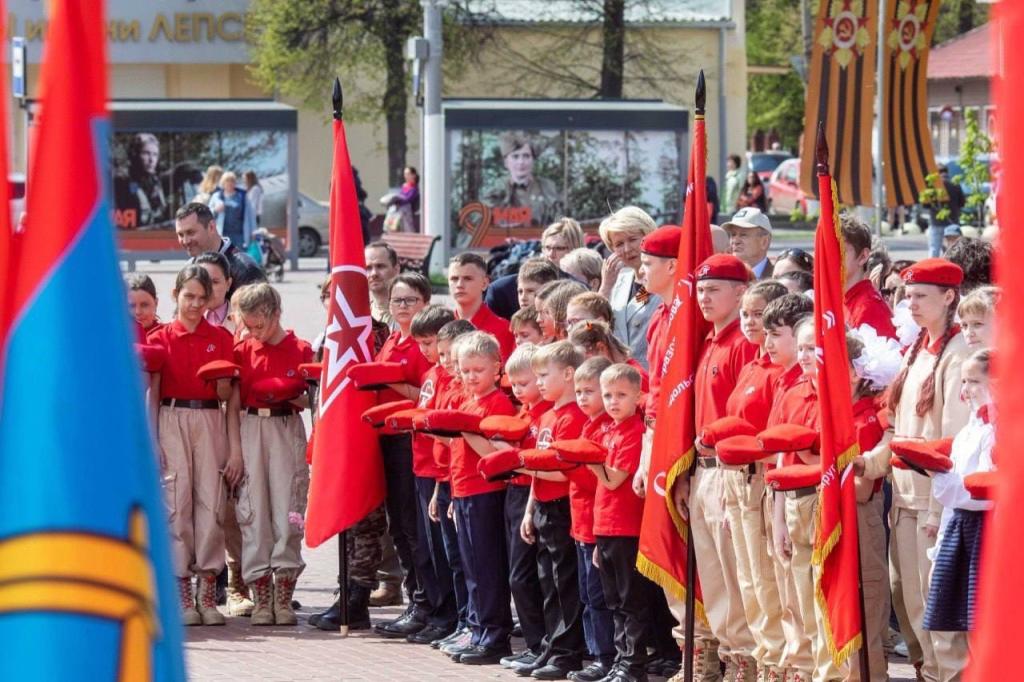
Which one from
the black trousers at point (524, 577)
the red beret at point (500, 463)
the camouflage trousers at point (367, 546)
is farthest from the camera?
the camouflage trousers at point (367, 546)

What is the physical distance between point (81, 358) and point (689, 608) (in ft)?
16.4

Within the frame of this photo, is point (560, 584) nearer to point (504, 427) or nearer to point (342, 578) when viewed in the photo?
point (504, 427)

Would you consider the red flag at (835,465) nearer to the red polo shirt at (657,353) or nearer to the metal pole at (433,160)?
the red polo shirt at (657,353)

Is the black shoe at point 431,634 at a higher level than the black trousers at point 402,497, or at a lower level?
lower

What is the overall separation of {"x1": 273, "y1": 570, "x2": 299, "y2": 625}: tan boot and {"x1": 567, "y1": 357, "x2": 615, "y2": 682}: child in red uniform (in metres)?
2.03

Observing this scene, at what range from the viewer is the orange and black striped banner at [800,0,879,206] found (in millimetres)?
15219

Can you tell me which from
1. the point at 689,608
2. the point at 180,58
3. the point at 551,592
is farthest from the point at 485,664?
the point at 180,58

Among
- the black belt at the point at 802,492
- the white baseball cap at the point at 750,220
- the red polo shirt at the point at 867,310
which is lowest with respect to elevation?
the black belt at the point at 802,492

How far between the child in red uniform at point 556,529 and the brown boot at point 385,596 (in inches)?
83.9

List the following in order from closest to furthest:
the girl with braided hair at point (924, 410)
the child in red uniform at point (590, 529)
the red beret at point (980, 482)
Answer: the red beret at point (980, 482)
the girl with braided hair at point (924, 410)
the child in red uniform at point (590, 529)

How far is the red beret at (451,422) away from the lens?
27.4ft

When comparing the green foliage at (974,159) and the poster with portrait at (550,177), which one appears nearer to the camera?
the green foliage at (974,159)

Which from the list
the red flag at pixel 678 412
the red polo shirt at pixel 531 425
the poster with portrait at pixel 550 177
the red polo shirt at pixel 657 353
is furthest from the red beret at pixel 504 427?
the poster with portrait at pixel 550 177

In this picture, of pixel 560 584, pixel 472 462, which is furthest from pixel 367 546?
pixel 560 584
